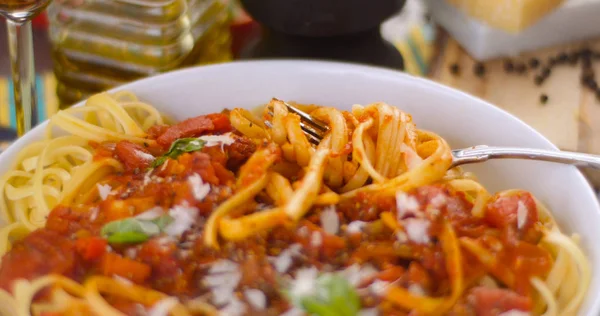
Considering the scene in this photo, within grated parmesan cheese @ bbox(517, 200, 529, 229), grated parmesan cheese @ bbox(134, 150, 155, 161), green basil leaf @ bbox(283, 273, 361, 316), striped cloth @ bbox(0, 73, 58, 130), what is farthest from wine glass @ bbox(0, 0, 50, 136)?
grated parmesan cheese @ bbox(517, 200, 529, 229)

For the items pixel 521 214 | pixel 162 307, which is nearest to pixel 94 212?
pixel 162 307

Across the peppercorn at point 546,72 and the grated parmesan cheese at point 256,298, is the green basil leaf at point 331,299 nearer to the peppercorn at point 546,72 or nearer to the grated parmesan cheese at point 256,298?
the grated parmesan cheese at point 256,298

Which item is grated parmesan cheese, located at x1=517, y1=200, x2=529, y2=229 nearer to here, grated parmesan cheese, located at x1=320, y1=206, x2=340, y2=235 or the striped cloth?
grated parmesan cheese, located at x1=320, y1=206, x2=340, y2=235

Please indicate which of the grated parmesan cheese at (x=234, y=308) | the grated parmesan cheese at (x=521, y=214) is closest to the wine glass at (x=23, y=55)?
the grated parmesan cheese at (x=234, y=308)

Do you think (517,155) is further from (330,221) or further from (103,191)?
(103,191)

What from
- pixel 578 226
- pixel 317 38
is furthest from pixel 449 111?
pixel 317 38
